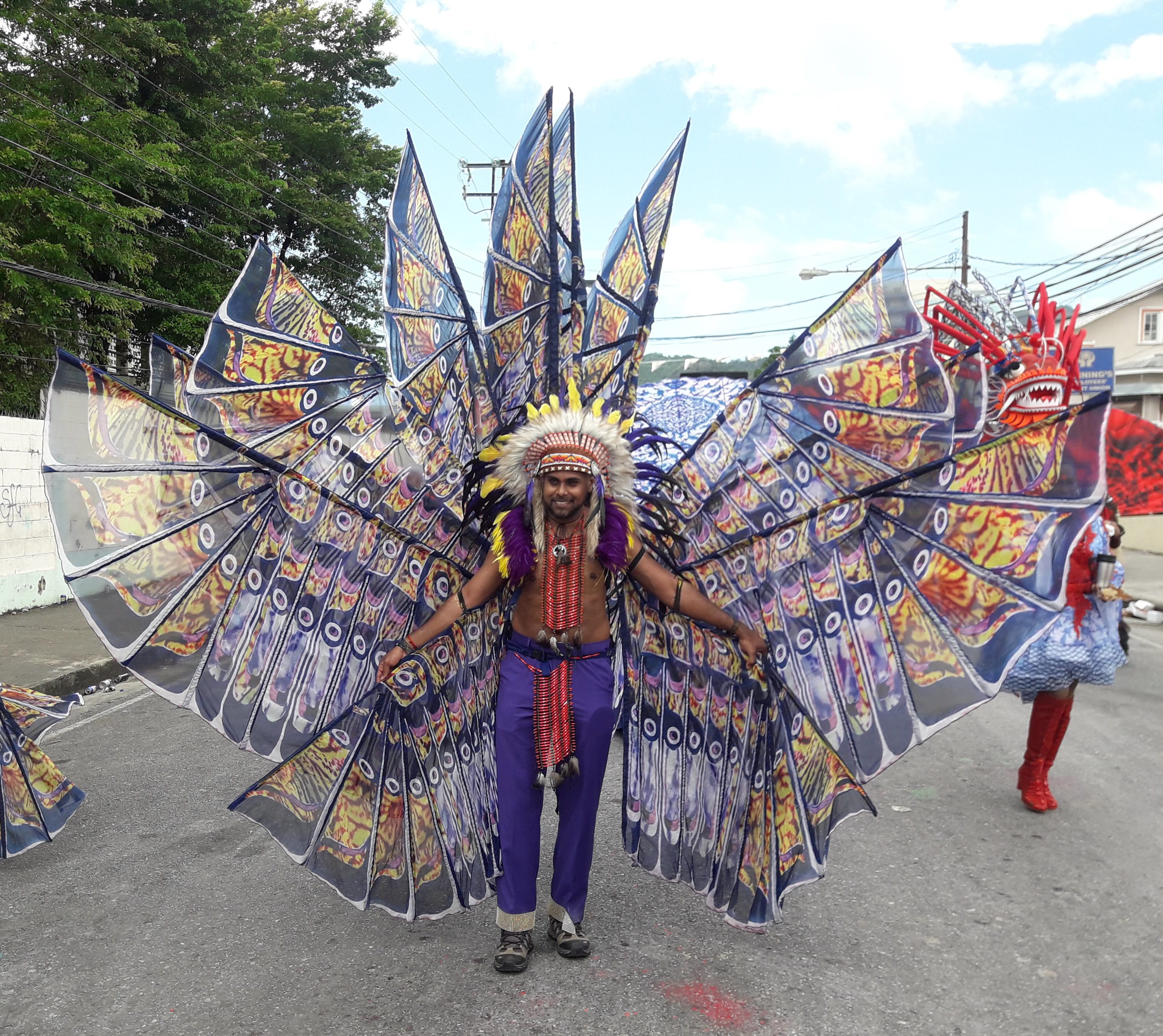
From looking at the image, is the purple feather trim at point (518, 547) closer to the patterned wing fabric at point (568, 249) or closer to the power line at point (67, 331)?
the patterned wing fabric at point (568, 249)

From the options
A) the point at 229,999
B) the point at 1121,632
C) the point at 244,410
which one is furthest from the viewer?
the point at 1121,632

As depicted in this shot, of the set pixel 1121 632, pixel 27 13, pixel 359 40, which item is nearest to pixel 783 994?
pixel 1121 632

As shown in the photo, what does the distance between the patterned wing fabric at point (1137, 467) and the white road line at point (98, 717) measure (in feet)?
20.0

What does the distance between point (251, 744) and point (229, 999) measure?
0.79 meters

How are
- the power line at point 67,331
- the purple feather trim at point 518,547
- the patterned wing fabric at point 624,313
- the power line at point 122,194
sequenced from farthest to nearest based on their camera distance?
the power line at point 67,331
the power line at point 122,194
the patterned wing fabric at point 624,313
the purple feather trim at point 518,547

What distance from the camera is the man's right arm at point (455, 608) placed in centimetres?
337

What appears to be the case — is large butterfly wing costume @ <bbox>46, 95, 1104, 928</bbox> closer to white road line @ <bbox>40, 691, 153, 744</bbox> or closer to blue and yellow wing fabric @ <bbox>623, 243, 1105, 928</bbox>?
blue and yellow wing fabric @ <bbox>623, 243, 1105, 928</bbox>

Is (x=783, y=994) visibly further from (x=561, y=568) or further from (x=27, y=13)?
(x=27, y=13)

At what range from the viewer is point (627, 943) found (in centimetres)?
352

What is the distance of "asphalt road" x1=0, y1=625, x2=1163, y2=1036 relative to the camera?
302cm

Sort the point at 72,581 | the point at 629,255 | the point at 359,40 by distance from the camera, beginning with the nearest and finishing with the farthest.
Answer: the point at 72,581
the point at 629,255
the point at 359,40

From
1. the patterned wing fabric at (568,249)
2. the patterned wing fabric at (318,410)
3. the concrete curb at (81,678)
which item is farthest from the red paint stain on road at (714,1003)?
the concrete curb at (81,678)

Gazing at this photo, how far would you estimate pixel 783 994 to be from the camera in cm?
314

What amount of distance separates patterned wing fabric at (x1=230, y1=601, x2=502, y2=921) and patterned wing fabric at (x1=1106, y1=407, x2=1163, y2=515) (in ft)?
12.9
